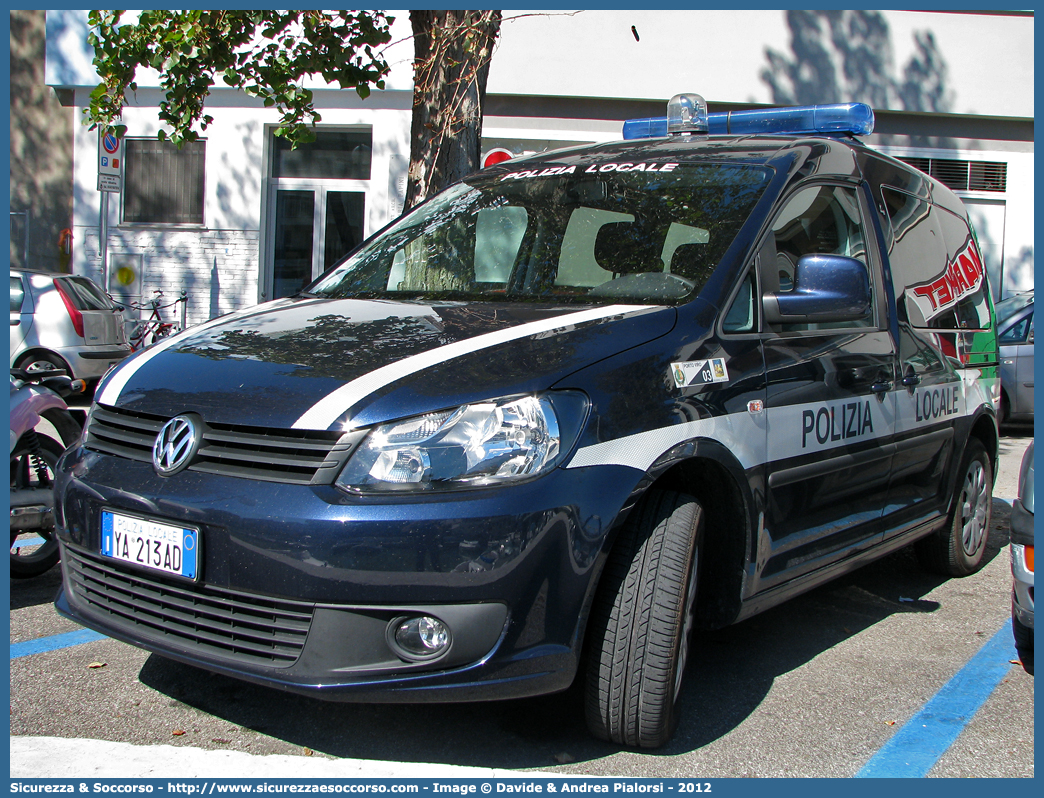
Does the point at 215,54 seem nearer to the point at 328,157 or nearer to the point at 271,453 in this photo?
the point at 271,453

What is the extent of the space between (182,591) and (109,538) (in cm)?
30

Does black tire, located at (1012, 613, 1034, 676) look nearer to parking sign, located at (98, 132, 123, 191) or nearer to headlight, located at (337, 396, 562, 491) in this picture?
headlight, located at (337, 396, 562, 491)

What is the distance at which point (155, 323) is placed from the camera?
47.6 feet

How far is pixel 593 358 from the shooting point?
2.70 metres

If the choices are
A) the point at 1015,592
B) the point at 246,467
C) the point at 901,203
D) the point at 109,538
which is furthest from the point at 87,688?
the point at 901,203

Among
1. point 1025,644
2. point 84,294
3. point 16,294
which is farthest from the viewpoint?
point 84,294

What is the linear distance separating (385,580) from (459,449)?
1.19 ft

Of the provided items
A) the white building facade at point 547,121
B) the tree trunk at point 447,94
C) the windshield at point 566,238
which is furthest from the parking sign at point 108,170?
the windshield at point 566,238

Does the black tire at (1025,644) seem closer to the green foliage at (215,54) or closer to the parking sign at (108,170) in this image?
the green foliage at (215,54)

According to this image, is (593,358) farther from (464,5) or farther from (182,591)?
(464,5)

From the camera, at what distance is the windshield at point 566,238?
3.37m

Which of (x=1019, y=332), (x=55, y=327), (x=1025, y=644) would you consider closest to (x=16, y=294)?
(x=55, y=327)

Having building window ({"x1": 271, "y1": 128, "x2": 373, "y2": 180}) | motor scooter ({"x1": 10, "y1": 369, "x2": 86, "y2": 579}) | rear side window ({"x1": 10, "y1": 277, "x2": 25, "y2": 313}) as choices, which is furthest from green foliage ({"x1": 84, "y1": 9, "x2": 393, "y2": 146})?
building window ({"x1": 271, "y1": 128, "x2": 373, "y2": 180})

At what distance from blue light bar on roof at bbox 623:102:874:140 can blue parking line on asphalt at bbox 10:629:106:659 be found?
337 cm
